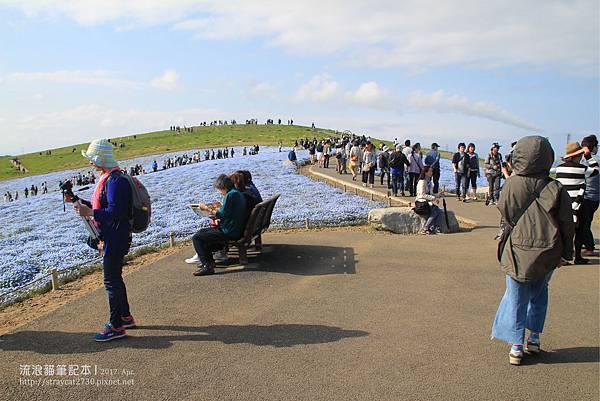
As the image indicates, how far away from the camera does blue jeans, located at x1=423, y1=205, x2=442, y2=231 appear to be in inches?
430

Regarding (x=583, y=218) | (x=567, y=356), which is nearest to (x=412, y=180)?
(x=583, y=218)

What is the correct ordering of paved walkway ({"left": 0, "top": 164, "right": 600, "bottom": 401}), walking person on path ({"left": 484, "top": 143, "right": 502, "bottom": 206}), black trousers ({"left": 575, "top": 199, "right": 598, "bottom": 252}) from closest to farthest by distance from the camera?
paved walkway ({"left": 0, "top": 164, "right": 600, "bottom": 401}) < black trousers ({"left": 575, "top": 199, "right": 598, "bottom": 252}) < walking person on path ({"left": 484, "top": 143, "right": 502, "bottom": 206})

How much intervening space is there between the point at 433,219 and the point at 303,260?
3.99 meters

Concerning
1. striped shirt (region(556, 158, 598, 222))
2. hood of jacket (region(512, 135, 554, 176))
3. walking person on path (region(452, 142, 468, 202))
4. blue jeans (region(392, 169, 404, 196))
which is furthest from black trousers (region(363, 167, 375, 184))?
hood of jacket (region(512, 135, 554, 176))

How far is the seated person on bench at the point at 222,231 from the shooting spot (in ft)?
24.6

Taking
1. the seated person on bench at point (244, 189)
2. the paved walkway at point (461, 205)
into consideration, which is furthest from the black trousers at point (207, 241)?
the paved walkway at point (461, 205)

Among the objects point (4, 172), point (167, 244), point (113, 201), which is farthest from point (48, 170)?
point (113, 201)

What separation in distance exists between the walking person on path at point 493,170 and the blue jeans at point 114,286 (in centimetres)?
1313

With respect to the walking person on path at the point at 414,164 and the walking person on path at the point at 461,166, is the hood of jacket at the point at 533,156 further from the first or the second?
the walking person on path at the point at 414,164

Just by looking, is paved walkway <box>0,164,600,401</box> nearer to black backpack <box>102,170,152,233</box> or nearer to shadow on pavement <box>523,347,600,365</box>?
shadow on pavement <box>523,347,600,365</box>

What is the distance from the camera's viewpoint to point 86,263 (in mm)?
8906

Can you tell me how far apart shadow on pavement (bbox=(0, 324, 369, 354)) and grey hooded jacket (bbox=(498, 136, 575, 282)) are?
1831 millimetres

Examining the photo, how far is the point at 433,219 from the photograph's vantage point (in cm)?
1095

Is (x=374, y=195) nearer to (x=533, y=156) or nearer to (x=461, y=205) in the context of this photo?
(x=461, y=205)
